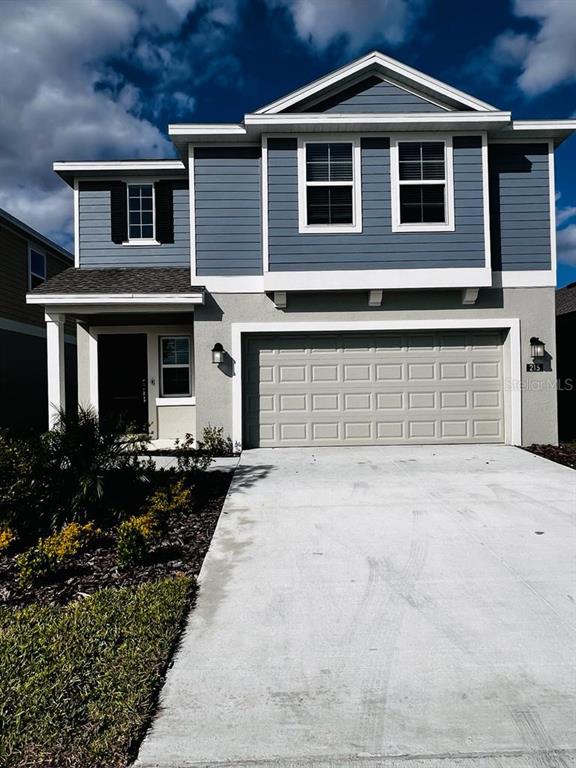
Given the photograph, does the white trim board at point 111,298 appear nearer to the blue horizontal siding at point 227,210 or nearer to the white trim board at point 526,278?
the blue horizontal siding at point 227,210

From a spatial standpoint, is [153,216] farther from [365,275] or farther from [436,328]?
[436,328]

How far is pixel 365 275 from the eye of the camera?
28.1 feet

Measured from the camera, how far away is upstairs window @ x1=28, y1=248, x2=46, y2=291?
1375 centimetres

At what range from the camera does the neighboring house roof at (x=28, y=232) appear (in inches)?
481

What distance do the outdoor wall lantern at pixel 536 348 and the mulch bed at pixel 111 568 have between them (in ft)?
22.1

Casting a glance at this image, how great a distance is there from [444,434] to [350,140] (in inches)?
218

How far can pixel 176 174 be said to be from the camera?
10148mm

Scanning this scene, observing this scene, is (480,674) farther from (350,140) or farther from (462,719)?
(350,140)

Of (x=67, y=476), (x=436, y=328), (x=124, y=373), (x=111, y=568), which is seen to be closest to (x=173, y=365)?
(x=124, y=373)

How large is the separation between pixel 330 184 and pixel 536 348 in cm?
474

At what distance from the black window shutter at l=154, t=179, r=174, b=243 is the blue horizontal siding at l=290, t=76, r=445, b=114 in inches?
132

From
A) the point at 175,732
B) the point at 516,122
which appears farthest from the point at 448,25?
the point at 175,732

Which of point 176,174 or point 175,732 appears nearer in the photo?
point 175,732

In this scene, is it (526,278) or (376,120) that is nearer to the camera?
(376,120)
